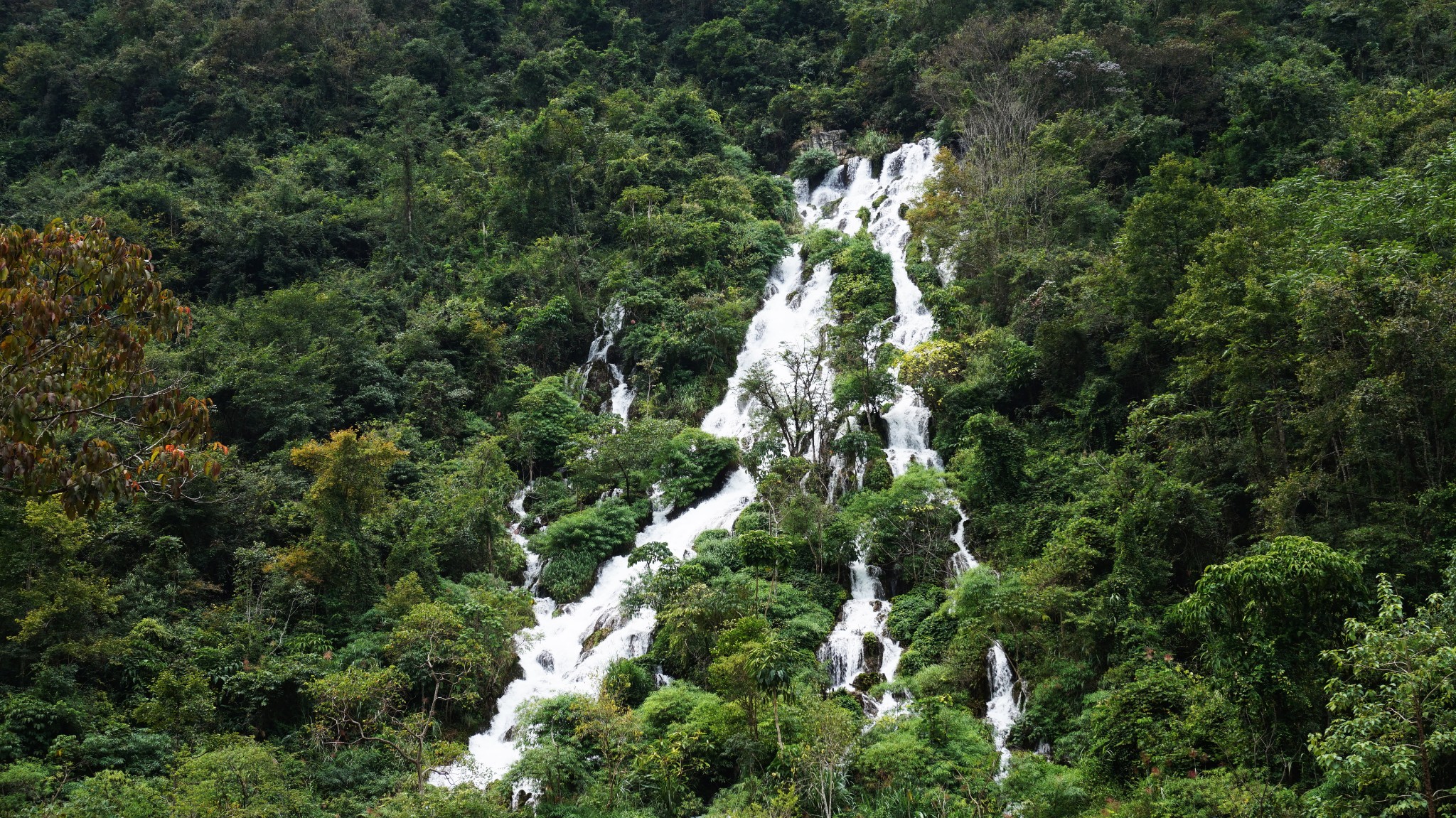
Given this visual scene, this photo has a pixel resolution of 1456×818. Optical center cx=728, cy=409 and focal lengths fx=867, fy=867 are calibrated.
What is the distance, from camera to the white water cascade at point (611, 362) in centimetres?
3045

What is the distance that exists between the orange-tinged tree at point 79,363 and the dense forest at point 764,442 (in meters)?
0.04

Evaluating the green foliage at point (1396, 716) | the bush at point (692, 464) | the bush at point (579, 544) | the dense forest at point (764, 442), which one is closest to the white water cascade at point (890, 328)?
the dense forest at point (764, 442)

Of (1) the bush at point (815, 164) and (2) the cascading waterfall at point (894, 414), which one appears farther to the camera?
(1) the bush at point (815, 164)

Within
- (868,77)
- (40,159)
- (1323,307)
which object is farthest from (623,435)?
(40,159)

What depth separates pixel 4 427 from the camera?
17.3 feet

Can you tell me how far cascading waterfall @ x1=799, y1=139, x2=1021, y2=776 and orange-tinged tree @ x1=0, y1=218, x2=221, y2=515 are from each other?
13.4 m

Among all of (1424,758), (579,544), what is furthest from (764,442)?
(1424,758)

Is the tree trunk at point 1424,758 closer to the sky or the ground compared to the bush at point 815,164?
closer to the ground

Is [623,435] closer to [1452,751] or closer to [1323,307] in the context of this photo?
[1323,307]

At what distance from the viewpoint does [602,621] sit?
72.0ft

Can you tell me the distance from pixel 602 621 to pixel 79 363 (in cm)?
1727

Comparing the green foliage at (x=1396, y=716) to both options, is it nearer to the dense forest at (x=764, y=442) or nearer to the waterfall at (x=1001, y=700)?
the dense forest at (x=764, y=442)

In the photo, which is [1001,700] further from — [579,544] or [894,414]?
[579,544]

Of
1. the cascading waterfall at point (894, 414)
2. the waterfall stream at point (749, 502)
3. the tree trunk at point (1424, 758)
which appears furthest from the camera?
the waterfall stream at point (749, 502)
